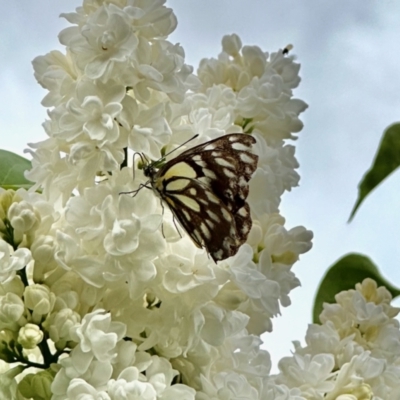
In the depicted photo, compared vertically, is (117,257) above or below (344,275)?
below

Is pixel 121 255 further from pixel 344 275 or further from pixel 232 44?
pixel 344 275

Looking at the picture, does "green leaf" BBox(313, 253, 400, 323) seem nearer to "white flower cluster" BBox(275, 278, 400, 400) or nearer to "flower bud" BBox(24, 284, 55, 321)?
"white flower cluster" BBox(275, 278, 400, 400)

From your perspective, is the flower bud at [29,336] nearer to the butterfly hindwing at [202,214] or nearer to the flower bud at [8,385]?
the flower bud at [8,385]

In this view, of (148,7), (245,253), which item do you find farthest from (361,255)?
(148,7)

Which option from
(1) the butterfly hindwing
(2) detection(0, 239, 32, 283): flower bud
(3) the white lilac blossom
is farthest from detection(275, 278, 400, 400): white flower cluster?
(2) detection(0, 239, 32, 283): flower bud

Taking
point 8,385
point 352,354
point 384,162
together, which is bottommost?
point 8,385

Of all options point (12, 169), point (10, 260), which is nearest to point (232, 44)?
point (12, 169)

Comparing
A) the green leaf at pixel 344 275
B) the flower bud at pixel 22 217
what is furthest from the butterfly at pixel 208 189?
the green leaf at pixel 344 275
